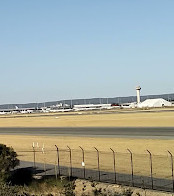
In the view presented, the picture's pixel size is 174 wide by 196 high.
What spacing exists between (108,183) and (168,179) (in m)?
4.53

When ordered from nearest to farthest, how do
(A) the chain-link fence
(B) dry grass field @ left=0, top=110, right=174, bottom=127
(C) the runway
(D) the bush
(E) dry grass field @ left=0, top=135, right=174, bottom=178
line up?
1. (A) the chain-link fence
2. (D) the bush
3. (E) dry grass field @ left=0, top=135, right=174, bottom=178
4. (C) the runway
5. (B) dry grass field @ left=0, top=110, right=174, bottom=127

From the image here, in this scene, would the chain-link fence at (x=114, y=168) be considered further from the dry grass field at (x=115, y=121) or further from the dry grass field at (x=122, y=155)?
the dry grass field at (x=115, y=121)

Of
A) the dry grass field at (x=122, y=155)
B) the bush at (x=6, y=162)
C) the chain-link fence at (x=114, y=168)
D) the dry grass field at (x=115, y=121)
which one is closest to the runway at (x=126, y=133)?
the dry grass field at (x=122, y=155)

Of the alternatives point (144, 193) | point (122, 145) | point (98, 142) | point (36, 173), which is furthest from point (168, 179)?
point (98, 142)

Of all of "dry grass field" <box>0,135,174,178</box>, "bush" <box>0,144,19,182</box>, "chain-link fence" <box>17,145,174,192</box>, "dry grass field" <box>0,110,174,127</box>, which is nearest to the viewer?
"chain-link fence" <box>17,145,174,192</box>

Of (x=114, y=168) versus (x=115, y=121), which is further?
(x=115, y=121)

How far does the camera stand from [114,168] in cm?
3139

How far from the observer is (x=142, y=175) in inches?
1175

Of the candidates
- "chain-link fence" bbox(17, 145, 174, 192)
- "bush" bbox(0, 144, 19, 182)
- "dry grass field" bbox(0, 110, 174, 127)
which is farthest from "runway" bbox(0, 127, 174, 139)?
"bush" bbox(0, 144, 19, 182)

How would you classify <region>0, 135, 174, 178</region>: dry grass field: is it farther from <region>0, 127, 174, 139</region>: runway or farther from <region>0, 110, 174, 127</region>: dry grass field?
<region>0, 110, 174, 127</region>: dry grass field

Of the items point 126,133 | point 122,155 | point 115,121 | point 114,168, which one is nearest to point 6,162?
point 114,168

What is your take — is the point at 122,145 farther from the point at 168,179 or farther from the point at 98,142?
the point at 168,179

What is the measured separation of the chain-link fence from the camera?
91.1 ft

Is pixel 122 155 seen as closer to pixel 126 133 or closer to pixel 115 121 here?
pixel 126 133
